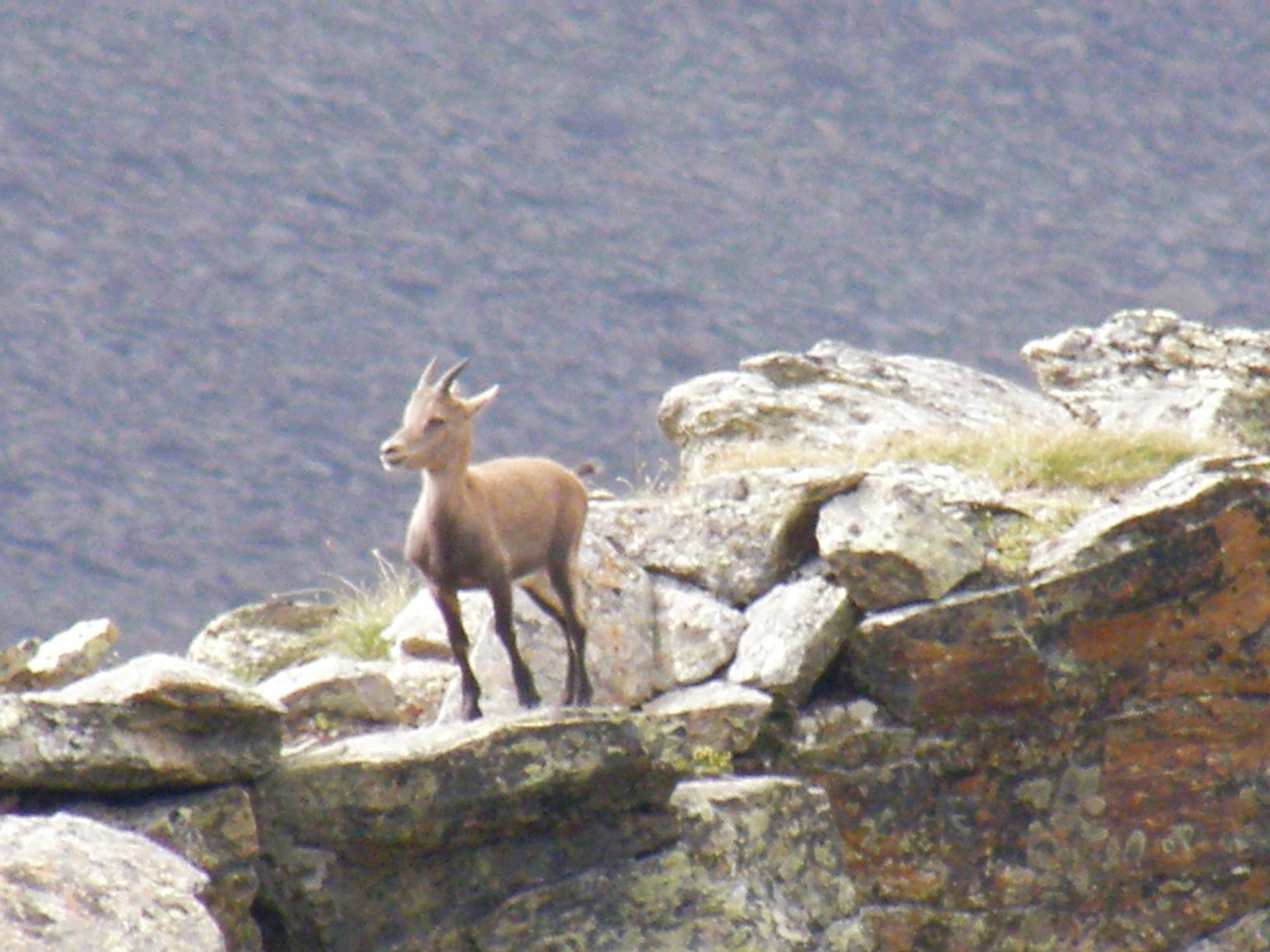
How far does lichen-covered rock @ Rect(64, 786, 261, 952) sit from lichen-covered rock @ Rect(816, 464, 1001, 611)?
4.68 metres

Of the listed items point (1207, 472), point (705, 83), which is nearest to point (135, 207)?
point (705, 83)

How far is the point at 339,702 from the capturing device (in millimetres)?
12523

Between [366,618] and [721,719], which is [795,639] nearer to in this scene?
[721,719]

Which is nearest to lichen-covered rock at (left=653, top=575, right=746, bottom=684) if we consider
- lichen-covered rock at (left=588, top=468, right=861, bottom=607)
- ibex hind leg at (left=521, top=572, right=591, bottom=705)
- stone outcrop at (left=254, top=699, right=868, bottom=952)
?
lichen-covered rock at (left=588, top=468, right=861, bottom=607)

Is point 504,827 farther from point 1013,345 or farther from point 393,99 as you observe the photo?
point 393,99

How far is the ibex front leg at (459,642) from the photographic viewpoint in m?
10.9

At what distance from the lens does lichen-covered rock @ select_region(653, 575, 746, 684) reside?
12359 mm

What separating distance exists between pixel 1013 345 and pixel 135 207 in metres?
55.1

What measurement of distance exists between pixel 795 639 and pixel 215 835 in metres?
4.55

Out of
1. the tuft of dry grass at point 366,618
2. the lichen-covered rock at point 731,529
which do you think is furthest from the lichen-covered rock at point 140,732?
the tuft of dry grass at point 366,618

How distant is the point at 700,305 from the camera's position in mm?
124000

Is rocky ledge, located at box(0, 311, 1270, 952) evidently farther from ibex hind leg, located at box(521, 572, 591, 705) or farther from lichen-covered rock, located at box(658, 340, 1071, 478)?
lichen-covered rock, located at box(658, 340, 1071, 478)

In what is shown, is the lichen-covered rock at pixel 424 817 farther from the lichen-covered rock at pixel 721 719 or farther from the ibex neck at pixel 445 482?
the lichen-covered rock at pixel 721 719

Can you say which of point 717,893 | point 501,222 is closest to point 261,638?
point 717,893
